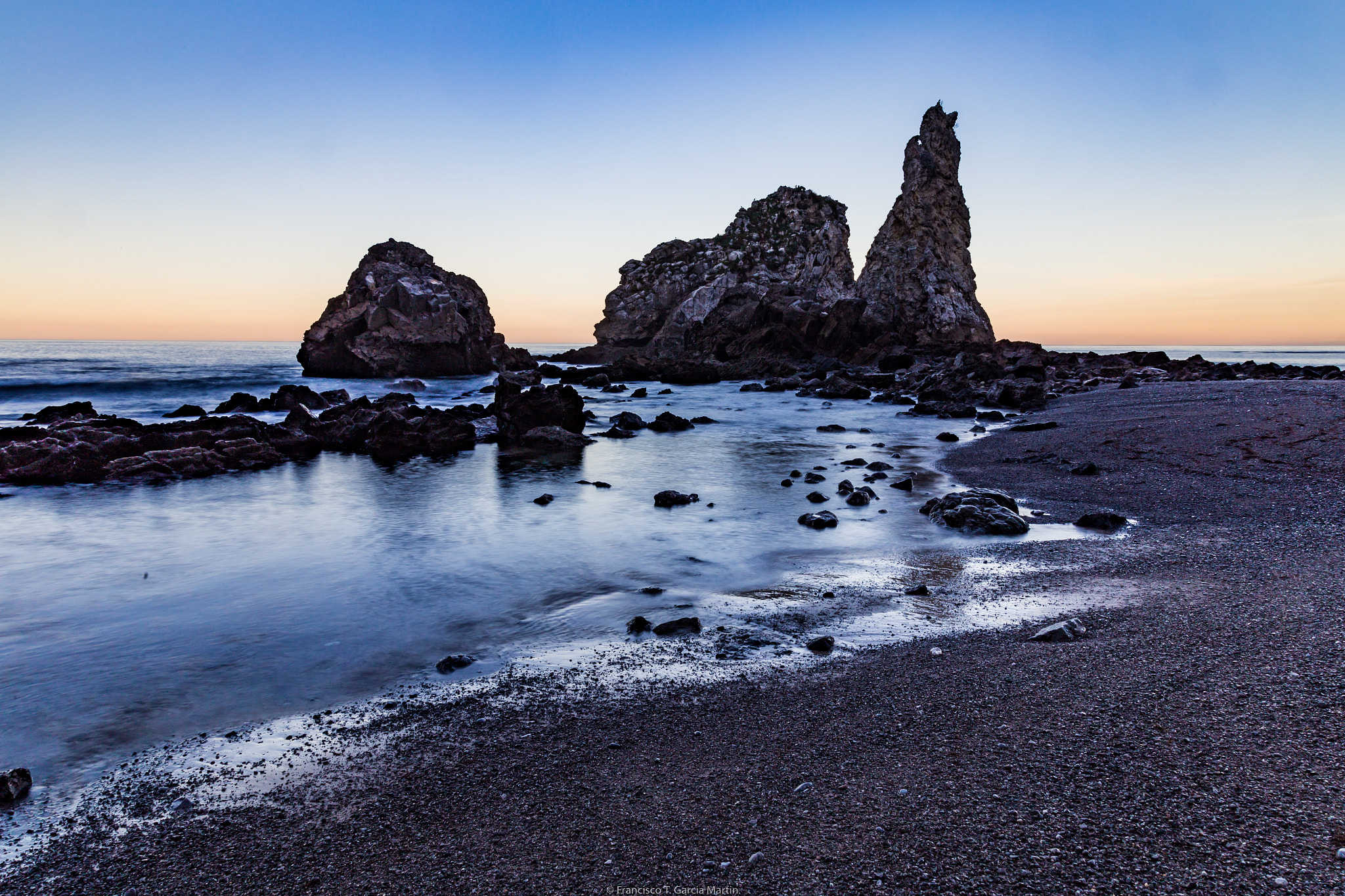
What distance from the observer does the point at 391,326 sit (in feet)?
173

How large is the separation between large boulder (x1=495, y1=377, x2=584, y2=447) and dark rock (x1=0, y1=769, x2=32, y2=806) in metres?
17.0

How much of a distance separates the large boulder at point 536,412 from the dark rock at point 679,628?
1543 cm

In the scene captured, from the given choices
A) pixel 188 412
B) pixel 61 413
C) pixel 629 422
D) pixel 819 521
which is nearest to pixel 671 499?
pixel 819 521

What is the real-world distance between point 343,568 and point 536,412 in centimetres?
1255

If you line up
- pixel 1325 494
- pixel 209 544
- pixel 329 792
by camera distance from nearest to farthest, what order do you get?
1. pixel 329 792
2. pixel 1325 494
3. pixel 209 544

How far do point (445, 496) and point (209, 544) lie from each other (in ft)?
14.5

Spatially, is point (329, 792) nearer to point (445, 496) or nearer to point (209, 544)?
point (209, 544)

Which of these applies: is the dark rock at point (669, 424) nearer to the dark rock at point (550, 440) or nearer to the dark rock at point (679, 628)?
the dark rock at point (550, 440)

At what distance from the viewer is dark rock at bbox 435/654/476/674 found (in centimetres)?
567

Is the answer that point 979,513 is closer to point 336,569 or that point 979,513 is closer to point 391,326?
point 336,569

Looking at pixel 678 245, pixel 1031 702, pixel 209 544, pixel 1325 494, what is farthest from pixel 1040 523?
pixel 678 245

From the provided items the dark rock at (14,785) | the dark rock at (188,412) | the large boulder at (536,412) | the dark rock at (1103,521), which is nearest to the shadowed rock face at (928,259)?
the large boulder at (536,412)

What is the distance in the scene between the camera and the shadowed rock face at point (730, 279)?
6347cm

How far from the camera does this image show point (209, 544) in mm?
10352
